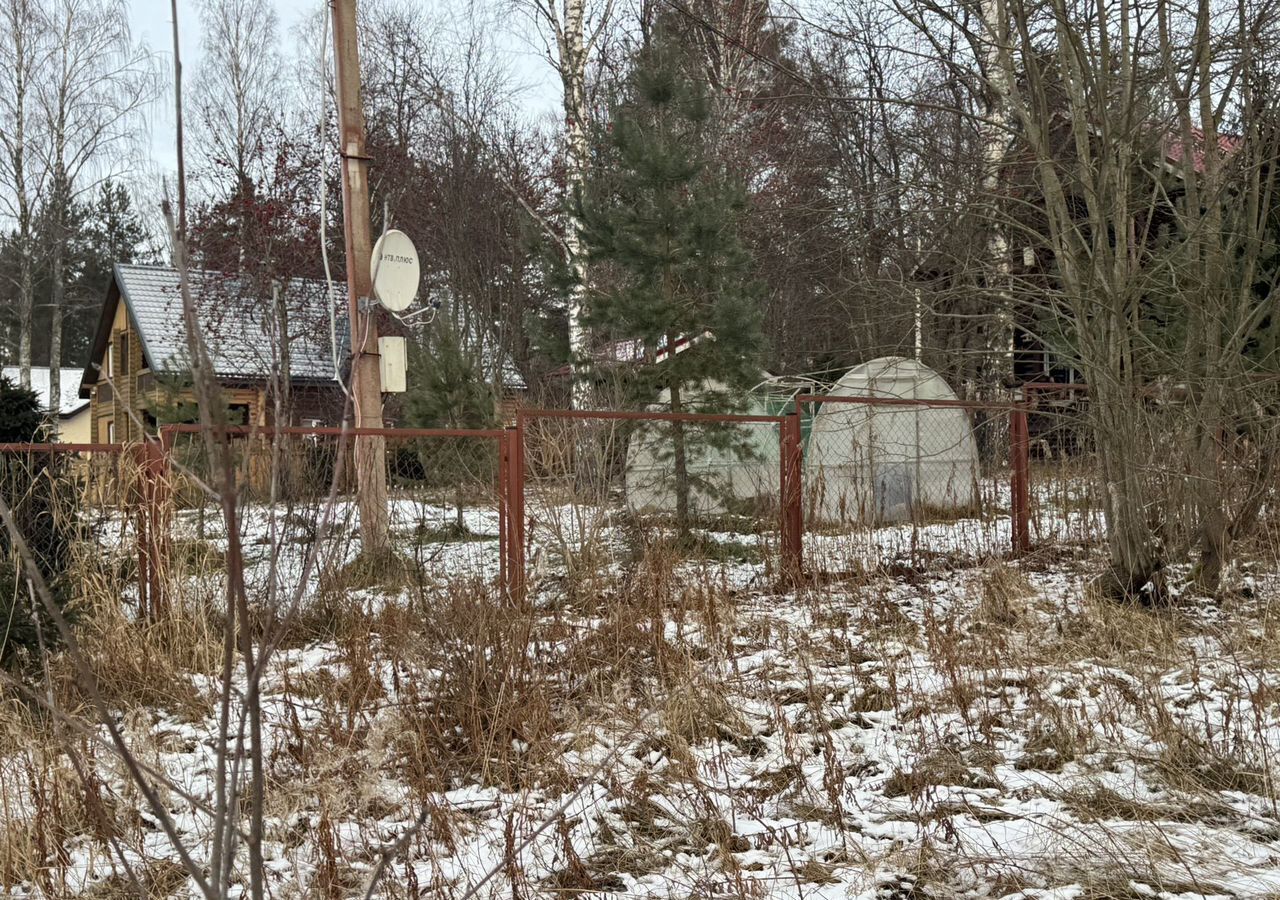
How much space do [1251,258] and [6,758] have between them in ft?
21.3

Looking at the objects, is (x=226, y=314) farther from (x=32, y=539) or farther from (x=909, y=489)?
(x=32, y=539)

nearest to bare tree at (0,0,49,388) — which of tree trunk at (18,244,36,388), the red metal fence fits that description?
tree trunk at (18,244,36,388)

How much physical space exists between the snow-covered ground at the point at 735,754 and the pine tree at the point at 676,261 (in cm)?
419

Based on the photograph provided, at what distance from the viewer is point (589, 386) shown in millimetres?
10773

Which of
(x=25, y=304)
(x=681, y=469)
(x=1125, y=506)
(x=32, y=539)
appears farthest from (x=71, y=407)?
(x=1125, y=506)

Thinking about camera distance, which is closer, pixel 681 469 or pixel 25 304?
pixel 681 469

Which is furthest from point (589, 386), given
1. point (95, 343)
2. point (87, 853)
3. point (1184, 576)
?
point (95, 343)

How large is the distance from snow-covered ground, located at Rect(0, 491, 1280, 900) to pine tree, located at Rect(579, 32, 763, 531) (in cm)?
419

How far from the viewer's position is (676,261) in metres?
9.97

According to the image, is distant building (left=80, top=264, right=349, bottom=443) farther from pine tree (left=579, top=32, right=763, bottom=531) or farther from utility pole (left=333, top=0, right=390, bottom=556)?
utility pole (left=333, top=0, right=390, bottom=556)

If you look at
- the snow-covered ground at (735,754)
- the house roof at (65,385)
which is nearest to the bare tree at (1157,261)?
the snow-covered ground at (735,754)

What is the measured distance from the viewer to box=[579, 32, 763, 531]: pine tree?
982 cm

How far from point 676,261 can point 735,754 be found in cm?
665

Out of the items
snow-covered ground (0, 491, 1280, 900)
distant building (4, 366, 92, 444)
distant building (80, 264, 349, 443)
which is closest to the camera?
snow-covered ground (0, 491, 1280, 900)
